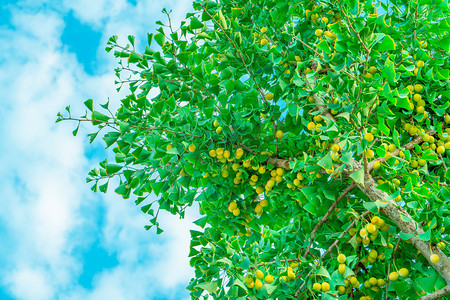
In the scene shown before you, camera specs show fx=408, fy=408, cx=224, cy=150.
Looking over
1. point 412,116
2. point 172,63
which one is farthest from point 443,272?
point 172,63

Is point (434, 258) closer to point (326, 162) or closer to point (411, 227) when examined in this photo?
point (411, 227)

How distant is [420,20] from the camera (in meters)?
3.23

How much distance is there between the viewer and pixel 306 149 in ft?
10.9

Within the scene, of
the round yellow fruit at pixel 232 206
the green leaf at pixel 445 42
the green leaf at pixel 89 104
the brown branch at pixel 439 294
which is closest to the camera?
the brown branch at pixel 439 294

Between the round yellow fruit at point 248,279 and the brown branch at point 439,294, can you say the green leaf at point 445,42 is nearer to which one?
the brown branch at point 439,294

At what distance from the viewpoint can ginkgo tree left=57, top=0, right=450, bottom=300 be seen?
2490 mm

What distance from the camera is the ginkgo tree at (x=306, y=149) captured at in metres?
2.49

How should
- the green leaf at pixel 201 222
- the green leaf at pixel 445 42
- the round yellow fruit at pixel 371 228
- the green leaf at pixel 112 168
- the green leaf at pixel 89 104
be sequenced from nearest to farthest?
the round yellow fruit at pixel 371 228, the green leaf at pixel 89 104, the green leaf at pixel 445 42, the green leaf at pixel 112 168, the green leaf at pixel 201 222

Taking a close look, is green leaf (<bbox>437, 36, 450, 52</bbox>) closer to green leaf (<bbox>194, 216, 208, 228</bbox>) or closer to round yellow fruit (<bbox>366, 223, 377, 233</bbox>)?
round yellow fruit (<bbox>366, 223, 377, 233</bbox>)

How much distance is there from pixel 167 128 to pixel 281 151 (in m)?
1.01

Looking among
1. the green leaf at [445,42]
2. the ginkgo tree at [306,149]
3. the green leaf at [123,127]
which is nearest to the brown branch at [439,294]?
the ginkgo tree at [306,149]

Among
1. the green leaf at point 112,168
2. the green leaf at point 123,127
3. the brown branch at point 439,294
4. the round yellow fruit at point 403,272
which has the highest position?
the green leaf at point 112,168

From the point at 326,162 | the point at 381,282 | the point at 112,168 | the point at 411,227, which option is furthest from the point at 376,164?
the point at 112,168

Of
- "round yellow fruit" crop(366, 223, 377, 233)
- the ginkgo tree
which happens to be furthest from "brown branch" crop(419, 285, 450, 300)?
"round yellow fruit" crop(366, 223, 377, 233)
